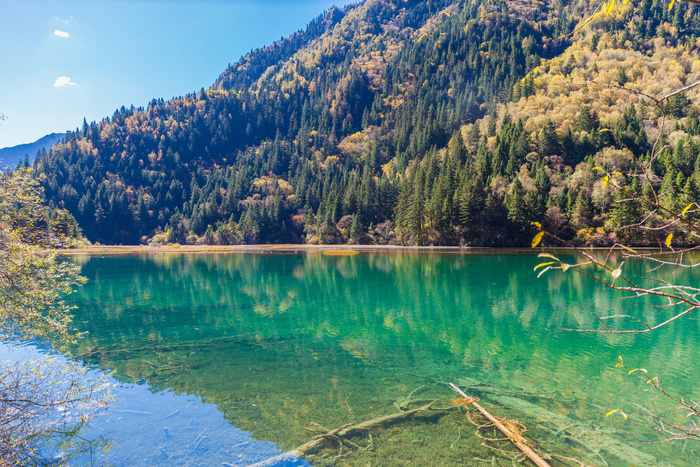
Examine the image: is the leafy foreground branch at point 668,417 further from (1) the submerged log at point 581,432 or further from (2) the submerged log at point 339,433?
(2) the submerged log at point 339,433

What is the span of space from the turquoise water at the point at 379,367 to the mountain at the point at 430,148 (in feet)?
87.6

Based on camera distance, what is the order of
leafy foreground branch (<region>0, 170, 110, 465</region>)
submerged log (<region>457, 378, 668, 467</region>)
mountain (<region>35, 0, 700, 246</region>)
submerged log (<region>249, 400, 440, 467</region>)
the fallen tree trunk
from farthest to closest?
mountain (<region>35, 0, 700, 246</region>) < leafy foreground branch (<region>0, 170, 110, 465</region>) < submerged log (<region>249, 400, 440, 467</region>) < submerged log (<region>457, 378, 668, 467</region>) < the fallen tree trunk

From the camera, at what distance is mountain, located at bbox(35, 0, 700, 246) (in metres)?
73.9

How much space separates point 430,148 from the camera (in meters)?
122

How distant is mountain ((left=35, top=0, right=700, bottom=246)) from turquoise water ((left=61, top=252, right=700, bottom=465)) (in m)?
26.7

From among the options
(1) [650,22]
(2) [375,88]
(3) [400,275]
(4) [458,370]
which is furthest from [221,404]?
(2) [375,88]

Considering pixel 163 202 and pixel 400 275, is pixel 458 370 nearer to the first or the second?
pixel 400 275

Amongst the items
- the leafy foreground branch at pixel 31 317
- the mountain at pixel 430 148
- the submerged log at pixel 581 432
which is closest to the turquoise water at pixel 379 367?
the submerged log at pixel 581 432

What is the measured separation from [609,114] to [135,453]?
113 meters

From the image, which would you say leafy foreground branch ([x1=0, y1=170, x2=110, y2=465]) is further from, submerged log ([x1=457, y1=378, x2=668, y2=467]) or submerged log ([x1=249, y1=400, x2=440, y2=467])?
submerged log ([x1=457, y1=378, x2=668, y2=467])

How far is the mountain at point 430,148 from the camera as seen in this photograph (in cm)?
7394

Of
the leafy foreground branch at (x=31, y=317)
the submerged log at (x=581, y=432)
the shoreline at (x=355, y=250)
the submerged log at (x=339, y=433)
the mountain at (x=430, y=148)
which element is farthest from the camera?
the mountain at (x=430, y=148)

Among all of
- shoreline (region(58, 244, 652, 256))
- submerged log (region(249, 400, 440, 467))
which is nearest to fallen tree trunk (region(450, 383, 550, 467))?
submerged log (region(249, 400, 440, 467))

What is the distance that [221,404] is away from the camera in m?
10.1
